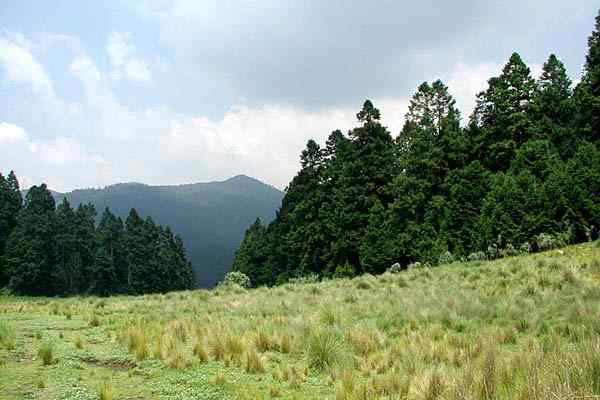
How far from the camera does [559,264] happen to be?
55.6 ft

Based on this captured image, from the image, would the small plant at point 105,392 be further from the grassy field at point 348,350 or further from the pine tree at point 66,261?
the pine tree at point 66,261

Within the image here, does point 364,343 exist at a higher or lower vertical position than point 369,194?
lower

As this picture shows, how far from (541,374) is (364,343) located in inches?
157

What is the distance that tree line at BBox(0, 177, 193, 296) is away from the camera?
60125mm

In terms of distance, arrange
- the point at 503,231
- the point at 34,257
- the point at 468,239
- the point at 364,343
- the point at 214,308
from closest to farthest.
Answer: the point at 364,343 < the point at 214,308 < the point at 503,231 < the point at 468,239 < the point at 34,257

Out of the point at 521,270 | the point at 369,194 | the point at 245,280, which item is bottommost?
the point at 245,280

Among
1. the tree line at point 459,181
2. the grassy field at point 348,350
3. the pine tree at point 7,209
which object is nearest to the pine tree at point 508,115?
the tree line at point 459,181

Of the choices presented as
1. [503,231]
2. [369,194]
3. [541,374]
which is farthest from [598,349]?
[369,194]

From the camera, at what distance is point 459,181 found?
37.0 metres

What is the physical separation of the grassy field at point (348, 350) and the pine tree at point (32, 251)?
5063cm

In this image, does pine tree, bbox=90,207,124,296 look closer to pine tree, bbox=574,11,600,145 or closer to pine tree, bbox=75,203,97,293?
pine tree, bbox=75,203,97,293

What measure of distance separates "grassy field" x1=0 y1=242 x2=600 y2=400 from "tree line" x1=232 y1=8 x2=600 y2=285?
14406 millimetres

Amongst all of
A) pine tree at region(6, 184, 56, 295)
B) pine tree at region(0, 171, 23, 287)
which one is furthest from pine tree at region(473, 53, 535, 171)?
pine tree at region(0, 171, 23, 287)

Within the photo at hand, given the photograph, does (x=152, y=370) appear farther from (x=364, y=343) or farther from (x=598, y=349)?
(x=598, y=349)
